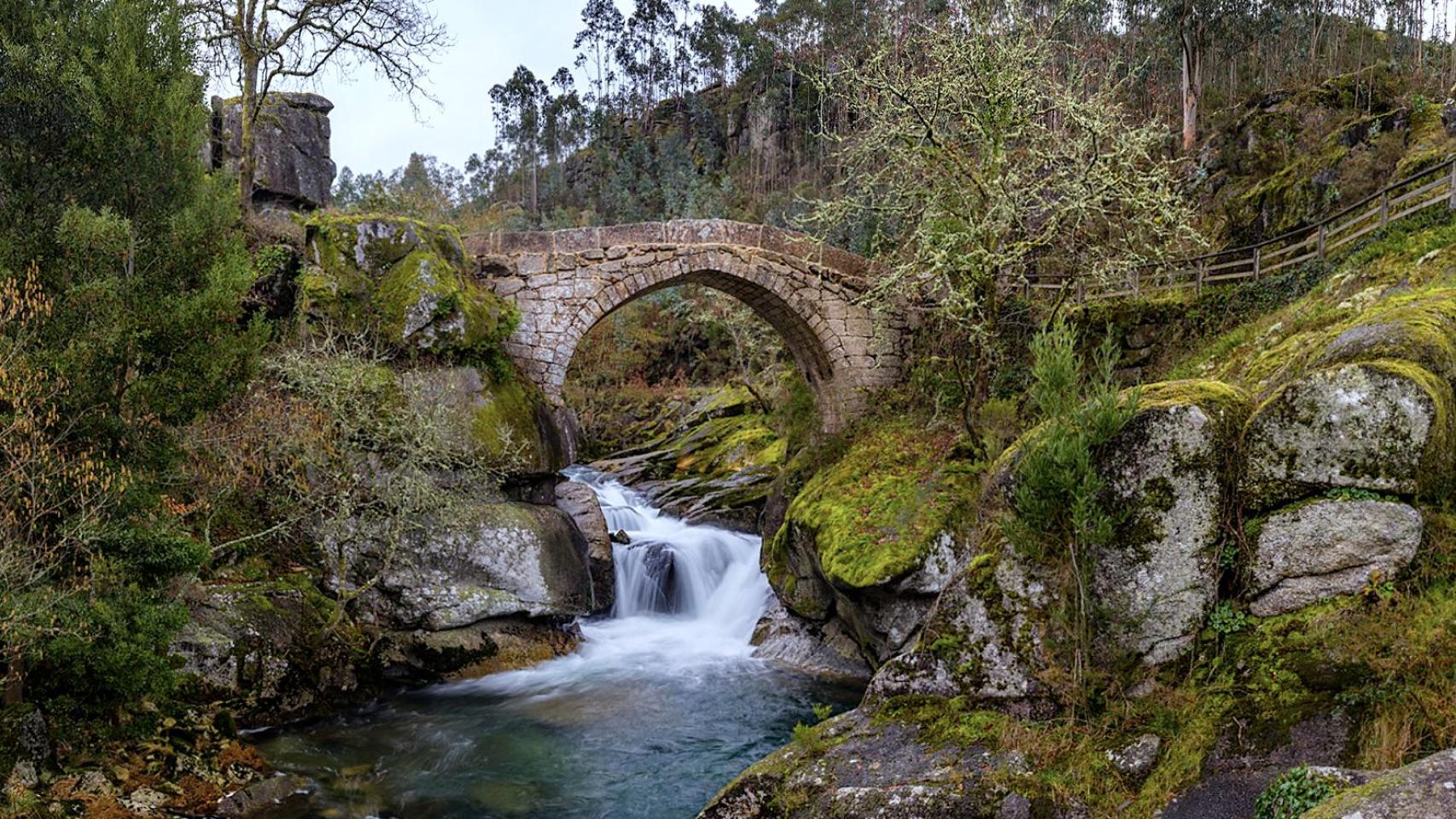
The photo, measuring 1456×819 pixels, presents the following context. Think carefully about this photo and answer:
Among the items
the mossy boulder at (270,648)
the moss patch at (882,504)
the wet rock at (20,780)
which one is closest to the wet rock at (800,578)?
the moss patch at (882,504)

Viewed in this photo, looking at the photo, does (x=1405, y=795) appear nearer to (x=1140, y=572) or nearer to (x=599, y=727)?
(x=1140, y=572)

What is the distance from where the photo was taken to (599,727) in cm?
1058

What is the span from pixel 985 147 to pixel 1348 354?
24.3 feet

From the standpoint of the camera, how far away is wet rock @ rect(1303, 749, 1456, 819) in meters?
3.48

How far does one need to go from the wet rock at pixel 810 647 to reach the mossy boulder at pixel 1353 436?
24.9 feet

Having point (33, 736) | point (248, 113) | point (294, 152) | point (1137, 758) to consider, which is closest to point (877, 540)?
point (1137, 758)

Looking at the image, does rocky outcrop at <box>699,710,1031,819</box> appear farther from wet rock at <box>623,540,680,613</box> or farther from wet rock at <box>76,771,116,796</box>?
wet rock at <box>623,540,680,613</box>

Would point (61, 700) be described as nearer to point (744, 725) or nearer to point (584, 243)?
point (744, 725)

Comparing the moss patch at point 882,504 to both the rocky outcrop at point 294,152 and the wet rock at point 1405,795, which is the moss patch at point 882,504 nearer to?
the wet rock at point 1405,795

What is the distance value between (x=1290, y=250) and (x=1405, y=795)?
1219 cm

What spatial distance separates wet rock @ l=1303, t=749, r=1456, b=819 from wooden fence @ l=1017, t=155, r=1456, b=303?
7760 millimetres

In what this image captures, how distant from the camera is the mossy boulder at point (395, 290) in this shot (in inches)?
521

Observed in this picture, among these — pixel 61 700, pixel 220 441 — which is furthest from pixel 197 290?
pixel 220 441

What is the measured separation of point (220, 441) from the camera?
1034 cm
